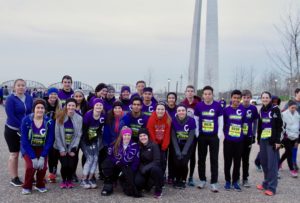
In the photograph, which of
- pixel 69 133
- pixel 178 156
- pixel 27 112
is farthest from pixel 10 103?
pixel 178 156

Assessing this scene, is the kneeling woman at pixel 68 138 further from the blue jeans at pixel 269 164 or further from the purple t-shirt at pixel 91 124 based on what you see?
the blue jeans at pixel 269 164

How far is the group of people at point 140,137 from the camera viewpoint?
532 cm

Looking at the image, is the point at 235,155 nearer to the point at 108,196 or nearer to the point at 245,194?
the point at 245,194

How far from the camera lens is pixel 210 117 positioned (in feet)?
18.8

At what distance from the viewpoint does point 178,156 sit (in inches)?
225

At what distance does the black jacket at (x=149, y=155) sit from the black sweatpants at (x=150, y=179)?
120 mm

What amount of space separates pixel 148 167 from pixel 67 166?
1.44 m

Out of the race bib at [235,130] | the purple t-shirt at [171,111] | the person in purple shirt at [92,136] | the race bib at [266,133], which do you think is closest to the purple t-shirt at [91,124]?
the person in purple shirt at [92,136]

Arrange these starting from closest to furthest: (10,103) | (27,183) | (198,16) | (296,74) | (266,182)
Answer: (27,183), (10,103), (266,182), (296,74), (198,16)

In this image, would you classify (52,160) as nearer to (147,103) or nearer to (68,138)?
(68,138)

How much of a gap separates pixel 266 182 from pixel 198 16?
103 ft

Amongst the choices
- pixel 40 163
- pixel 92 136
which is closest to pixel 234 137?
pixel 92 136

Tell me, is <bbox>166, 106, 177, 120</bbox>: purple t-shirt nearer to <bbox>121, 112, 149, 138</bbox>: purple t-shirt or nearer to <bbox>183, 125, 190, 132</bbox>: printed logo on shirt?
<bbox>183, 125, 190, 132</bbox>: printed logo on shirt

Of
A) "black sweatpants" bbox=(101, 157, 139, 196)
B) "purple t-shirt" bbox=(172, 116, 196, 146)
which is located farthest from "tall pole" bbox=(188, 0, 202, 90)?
"black sweatpants" bbox=(101, 157, 139, 196)
